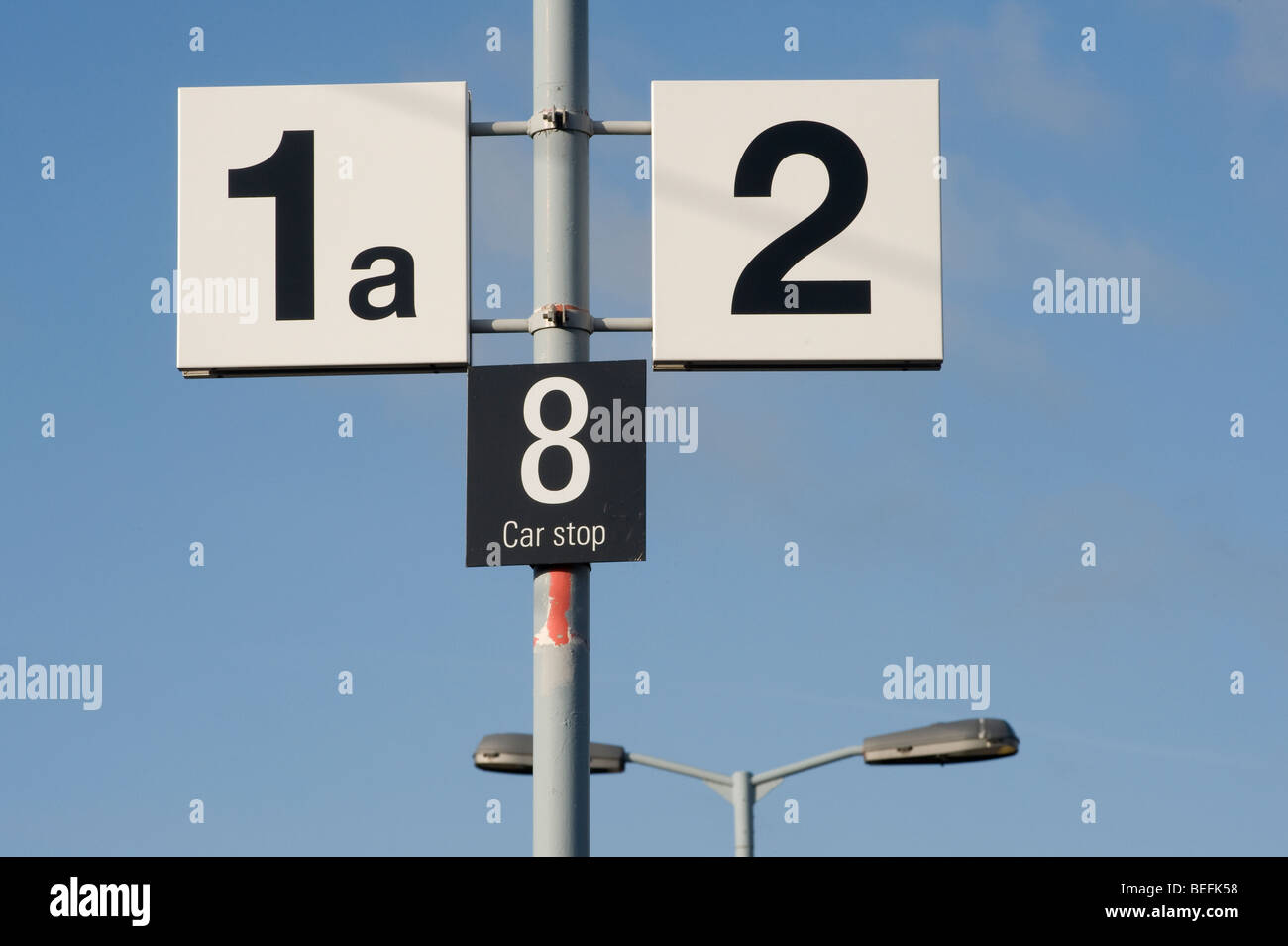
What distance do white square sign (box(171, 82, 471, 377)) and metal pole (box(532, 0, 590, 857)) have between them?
0.41 m

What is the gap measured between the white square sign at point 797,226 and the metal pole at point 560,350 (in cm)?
38

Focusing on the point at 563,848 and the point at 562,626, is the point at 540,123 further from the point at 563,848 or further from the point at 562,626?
the point at 563,848

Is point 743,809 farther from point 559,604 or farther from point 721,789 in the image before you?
point 559,604

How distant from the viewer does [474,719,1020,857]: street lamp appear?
15.4m

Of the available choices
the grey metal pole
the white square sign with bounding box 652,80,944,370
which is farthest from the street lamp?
the white square sign with bounding box 652,80,944,370

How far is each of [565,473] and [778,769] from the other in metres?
10.1

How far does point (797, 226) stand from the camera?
845 centimetres

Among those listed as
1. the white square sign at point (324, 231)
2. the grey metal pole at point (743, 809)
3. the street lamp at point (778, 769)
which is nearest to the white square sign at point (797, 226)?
the white square sign at point (324, 231)

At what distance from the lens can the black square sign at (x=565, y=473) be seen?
7.99m

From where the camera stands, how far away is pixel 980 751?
1544cm

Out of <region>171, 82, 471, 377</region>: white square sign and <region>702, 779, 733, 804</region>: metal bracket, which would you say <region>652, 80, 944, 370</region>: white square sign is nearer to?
<region>171, 82, 471, 377</region>: white square sign

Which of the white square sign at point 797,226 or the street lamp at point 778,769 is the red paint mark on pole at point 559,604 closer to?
the white square sign at point 797,226
